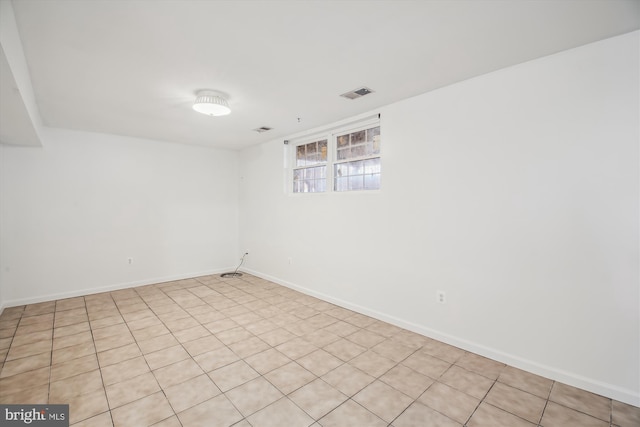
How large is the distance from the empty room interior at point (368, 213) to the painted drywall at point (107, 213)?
38 millimetres

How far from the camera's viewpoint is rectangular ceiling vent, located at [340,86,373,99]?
2.86m

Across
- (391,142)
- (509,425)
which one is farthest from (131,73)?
(509,425)

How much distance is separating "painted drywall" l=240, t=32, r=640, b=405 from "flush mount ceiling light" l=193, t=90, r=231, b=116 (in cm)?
183

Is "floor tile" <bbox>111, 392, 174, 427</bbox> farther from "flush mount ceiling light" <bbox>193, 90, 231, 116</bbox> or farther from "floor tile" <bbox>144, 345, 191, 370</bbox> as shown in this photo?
"flush mount ceiling light" <bbox>193, 90, 231, 116</bbox>

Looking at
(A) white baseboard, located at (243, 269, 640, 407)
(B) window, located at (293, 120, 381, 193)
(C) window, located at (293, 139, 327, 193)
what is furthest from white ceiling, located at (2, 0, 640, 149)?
(A) white baseboard, located at (243, 269, 640, 407)

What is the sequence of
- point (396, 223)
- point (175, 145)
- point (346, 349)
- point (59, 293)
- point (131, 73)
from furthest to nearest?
point (175, 145) → point (59, 293) → point (396, 223) → point (346, 349) → point (131, 73)

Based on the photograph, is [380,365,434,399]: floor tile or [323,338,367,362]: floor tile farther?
[323,338,367,362]: floor tile

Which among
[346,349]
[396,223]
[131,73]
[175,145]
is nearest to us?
[131,73]

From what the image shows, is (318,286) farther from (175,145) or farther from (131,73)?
(175,145)

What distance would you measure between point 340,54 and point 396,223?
6.07 feet

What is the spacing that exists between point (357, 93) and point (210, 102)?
5.02 ft

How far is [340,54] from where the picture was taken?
7.22 ft

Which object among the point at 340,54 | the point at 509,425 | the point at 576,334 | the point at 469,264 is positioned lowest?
the point at 509,425

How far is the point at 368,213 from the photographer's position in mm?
3514
